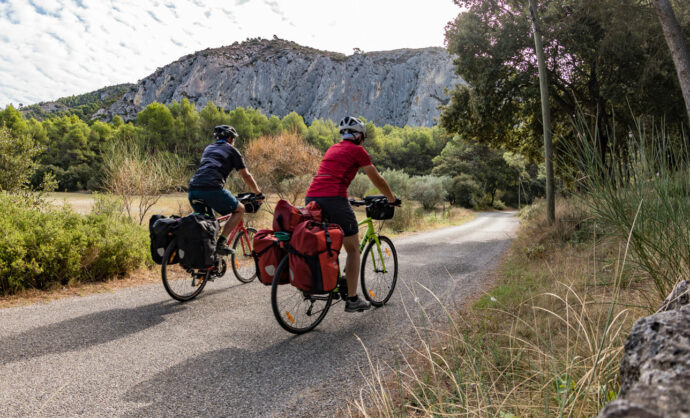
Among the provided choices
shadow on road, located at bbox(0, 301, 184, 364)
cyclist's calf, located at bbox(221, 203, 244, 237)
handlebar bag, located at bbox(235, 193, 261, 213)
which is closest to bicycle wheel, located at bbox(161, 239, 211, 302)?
shadow on road, located at bbox(0, 301, 184, 364)

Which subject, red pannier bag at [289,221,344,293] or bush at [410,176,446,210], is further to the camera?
bush at [410,176,446,210]

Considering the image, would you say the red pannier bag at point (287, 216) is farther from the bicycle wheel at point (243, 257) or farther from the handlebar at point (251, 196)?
the bicycle wheel at point (243, 257)

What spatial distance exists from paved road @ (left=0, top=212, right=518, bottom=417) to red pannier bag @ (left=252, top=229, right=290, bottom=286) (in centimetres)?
60

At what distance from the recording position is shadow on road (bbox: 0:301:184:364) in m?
3.03

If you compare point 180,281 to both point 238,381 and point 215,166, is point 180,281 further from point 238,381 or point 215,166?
point 238,381

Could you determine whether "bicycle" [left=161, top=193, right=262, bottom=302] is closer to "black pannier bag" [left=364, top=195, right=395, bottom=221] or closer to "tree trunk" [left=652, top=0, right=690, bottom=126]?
"black pannier bag" [left=364, top=195, right=395, bottom=221]

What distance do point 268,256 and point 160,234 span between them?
5.21ft

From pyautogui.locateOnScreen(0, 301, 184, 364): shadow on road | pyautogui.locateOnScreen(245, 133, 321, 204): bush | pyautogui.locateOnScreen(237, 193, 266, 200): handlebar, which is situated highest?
pyautogui.locateOnScreen(245, 133, 321, 204): bush

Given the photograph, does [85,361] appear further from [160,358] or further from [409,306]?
[409,306]

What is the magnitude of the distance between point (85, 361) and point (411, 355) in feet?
8.95

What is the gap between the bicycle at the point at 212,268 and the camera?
4344mm

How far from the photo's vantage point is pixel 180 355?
309 centimetres

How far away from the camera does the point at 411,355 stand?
322cm

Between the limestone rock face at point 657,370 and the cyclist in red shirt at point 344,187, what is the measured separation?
2981 millimetres
